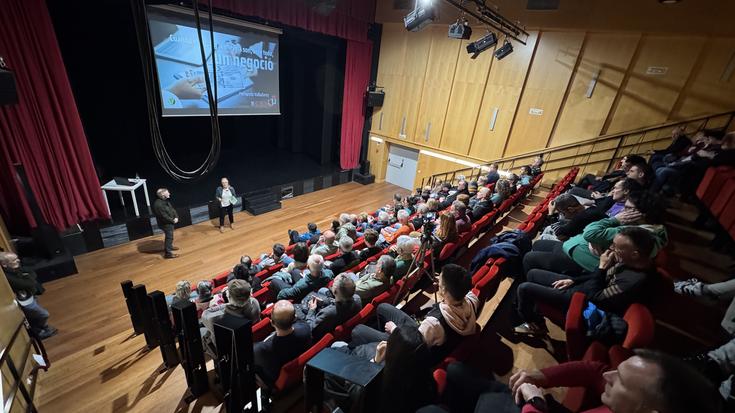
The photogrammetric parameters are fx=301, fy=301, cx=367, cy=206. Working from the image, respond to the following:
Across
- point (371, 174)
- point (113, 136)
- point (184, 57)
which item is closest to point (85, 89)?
point (113, 136)

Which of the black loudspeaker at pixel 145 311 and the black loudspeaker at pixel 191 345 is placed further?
the black loudspeaker at pixel 145 311

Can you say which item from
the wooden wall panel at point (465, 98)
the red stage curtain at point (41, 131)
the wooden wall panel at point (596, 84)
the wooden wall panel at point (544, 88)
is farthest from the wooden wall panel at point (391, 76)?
the red stage curtain at point (41, 131)

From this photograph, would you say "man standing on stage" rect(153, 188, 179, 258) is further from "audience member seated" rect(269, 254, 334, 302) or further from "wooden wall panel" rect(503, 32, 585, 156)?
"wooden wall panel" rect(503, 32, 585, 156)

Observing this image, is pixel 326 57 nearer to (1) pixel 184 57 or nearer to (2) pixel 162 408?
(1) pixel 184 57

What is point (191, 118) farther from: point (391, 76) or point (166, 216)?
point (391, 76)

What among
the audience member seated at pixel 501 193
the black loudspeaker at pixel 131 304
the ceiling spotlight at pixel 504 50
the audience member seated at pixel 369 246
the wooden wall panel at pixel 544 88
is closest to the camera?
the black loudspeaker at pixel 131 304

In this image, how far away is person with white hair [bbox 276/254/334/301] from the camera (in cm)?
280

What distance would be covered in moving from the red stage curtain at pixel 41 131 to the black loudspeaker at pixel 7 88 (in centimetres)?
144

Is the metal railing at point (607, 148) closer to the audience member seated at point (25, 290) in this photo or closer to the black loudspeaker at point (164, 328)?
the black loudspeaker at point (164, 328)

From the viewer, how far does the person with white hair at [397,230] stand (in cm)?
422

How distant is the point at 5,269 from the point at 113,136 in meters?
3.54

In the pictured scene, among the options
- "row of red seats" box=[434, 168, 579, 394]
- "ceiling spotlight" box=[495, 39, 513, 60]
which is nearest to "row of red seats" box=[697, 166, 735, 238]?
"row of red seats" box=[434, 168, 579, 394]

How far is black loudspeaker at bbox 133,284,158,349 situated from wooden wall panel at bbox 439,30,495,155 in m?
7.58

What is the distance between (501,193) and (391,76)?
604cm
